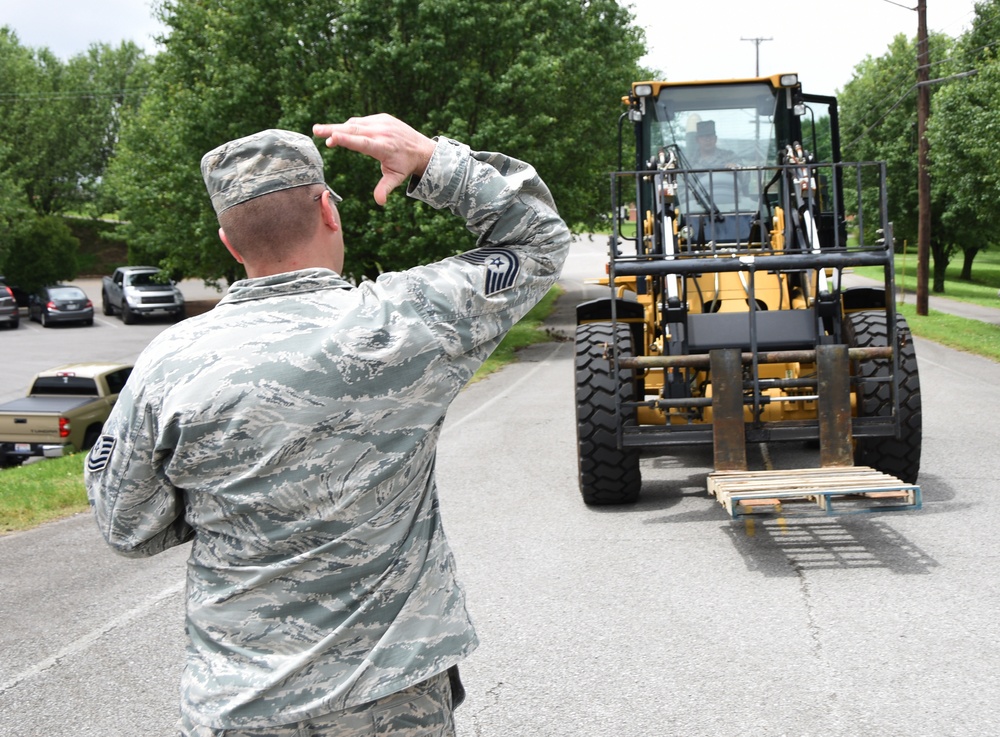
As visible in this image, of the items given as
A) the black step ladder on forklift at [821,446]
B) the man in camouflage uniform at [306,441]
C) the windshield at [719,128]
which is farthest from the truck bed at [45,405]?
the man in camouflage uniform at [306,441]

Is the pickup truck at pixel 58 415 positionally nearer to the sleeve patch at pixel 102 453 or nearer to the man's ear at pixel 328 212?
the sleeve patch at pixel 102 453

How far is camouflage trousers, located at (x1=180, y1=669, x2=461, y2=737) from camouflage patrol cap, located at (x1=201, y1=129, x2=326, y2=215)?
1.04 m

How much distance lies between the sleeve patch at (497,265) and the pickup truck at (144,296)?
39.8 meters

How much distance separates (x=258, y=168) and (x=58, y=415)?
47.7 ft

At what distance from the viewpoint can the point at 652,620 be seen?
231 inches

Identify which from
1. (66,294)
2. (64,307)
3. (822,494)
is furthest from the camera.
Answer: (66,294)

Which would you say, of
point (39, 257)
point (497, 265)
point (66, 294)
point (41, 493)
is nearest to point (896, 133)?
point (66, 294)

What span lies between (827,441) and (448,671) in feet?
19.4

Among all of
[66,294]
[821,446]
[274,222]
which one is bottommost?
[821,446]

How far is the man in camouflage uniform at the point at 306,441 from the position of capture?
2.17m

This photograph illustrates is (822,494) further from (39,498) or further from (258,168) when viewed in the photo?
(39,498)

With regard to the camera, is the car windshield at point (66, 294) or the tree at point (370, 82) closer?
the tree at point (370, 82)

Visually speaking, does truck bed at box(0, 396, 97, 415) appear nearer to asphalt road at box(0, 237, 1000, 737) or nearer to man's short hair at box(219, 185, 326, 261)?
asphalt road at box(0, 237, 1000, 737)

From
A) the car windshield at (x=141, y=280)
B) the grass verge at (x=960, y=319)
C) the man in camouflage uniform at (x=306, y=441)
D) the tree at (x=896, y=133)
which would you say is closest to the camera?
the man in camouflage uniform at (x=306, y=441)
